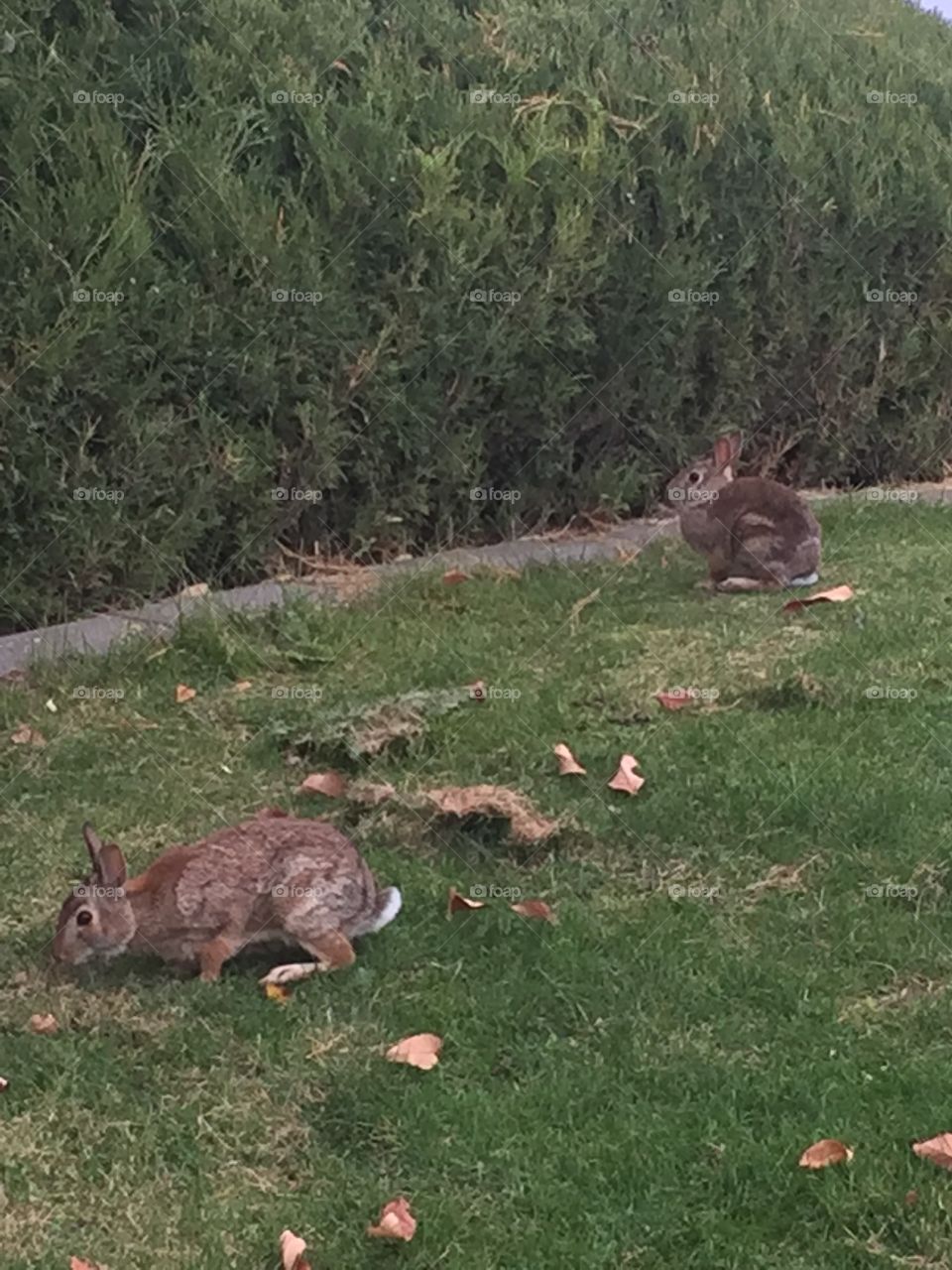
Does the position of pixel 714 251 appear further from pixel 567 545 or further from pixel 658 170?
pixel 567 545

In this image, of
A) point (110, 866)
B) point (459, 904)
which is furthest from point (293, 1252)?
point (459, 904)

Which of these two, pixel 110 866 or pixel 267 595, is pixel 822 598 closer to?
pixel 267 595

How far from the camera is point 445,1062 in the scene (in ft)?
12.9

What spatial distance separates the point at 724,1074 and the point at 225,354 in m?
4.84

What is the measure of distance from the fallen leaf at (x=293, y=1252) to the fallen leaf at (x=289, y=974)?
3.34 ft

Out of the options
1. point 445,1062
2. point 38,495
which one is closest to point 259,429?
point 38,495

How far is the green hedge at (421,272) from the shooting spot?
7438 millimetres

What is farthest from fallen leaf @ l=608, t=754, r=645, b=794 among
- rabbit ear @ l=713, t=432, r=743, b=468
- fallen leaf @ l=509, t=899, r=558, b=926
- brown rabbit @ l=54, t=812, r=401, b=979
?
rabbit ear @ l=713, t=432, r=743, b=468

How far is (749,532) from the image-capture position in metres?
7.80

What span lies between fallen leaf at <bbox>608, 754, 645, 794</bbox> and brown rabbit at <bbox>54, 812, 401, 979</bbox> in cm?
120

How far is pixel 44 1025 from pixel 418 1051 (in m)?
0.93

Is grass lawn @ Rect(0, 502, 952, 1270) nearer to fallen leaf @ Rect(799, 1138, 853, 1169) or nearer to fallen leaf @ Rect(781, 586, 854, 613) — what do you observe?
fallen leaf @ Rect(799, 1138, 853, 1169)

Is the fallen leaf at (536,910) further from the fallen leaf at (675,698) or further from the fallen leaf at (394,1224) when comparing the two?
the fallen leaf at (675,698)

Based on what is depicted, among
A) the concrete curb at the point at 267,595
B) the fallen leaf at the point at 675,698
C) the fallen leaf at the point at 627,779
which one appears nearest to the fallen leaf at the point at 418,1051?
the fallen leaf at the point at 627,779
